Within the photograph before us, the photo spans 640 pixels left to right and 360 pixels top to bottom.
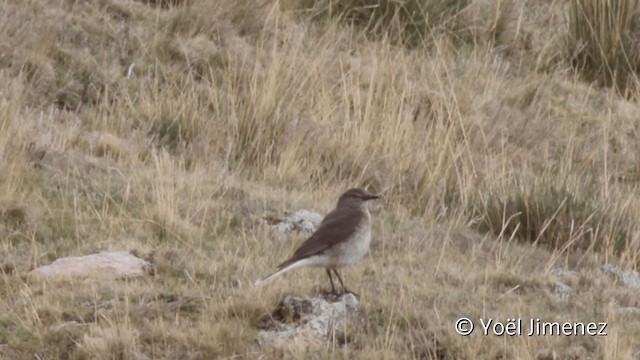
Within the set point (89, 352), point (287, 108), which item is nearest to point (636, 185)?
point (287, 108)

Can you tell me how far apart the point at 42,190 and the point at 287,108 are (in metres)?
2.69

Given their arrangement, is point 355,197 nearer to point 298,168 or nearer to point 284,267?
point 284,267

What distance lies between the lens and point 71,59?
11250 millimetres

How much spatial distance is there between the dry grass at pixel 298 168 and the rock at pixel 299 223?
0.12 metres

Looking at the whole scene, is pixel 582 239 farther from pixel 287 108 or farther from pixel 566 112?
pixel 566 112

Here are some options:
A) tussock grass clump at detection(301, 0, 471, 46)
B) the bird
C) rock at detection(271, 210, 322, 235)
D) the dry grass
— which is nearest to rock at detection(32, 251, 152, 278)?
the dry grass

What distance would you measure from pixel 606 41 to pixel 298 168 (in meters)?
5.00

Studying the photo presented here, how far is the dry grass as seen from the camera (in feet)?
23.2

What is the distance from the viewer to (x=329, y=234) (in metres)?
7.15

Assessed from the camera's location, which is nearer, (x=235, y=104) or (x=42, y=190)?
(x=42, y=190)

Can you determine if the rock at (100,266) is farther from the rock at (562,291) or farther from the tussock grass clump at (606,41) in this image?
the tussock grass clump at (606,41)

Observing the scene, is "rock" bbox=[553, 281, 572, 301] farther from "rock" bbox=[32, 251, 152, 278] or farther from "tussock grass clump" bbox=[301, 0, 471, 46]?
"tussock grass clump" bbox=[301, 0, 471, 46]

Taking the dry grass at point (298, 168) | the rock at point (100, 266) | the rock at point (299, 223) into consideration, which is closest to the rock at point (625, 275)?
the dry grass at point (298, 168)

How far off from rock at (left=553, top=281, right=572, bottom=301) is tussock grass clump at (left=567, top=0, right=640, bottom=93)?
5.88 m
